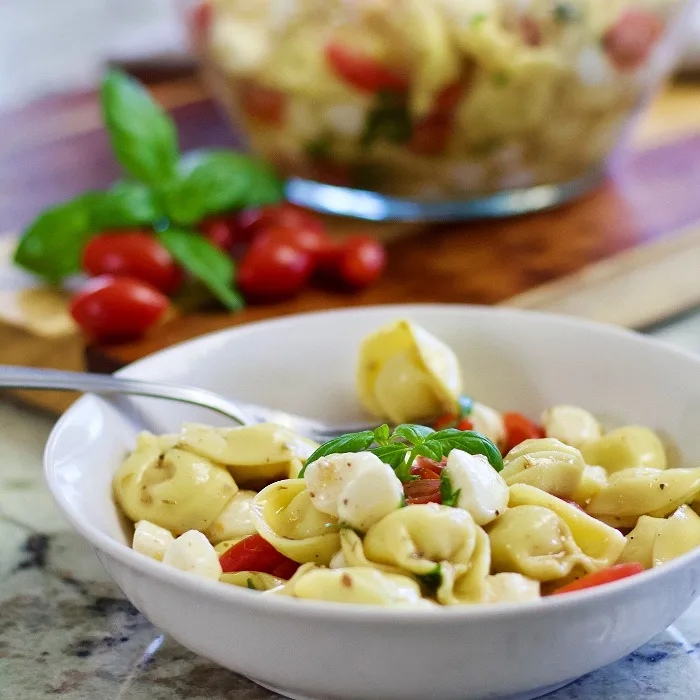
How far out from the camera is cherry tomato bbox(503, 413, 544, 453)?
1.62 metres

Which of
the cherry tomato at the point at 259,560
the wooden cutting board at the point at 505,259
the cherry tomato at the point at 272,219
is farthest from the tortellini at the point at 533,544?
the cherry tomato at the point at 272,219

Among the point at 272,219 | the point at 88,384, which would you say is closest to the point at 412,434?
the point at 88,384

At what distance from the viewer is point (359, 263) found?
7.59ft

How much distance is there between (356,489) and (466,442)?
0.58 ft

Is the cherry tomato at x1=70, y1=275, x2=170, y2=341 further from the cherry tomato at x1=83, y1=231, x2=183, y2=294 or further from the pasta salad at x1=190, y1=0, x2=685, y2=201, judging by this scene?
the pasta salad at x1=190, y1=0, x2=685, y2=201

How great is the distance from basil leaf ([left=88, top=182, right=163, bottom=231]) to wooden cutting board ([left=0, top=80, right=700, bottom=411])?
214 mm

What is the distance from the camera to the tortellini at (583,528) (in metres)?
1.25

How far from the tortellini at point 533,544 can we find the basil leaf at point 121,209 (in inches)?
57.4

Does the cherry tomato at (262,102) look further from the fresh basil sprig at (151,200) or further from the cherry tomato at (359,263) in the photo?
the cherry tomato at (359,263)

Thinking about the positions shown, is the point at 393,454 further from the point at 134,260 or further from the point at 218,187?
the point at 218,187

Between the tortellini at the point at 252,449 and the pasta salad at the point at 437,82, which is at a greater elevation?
the pasta salad at the point at 437,82

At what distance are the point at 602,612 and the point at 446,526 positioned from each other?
18 centimetres

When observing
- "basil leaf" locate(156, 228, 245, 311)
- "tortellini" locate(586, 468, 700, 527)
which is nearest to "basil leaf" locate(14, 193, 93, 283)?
"basil leaf" locate(156, 228, 245, 311)

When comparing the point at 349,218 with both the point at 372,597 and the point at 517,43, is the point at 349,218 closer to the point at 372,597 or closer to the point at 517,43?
the point at 517,43
